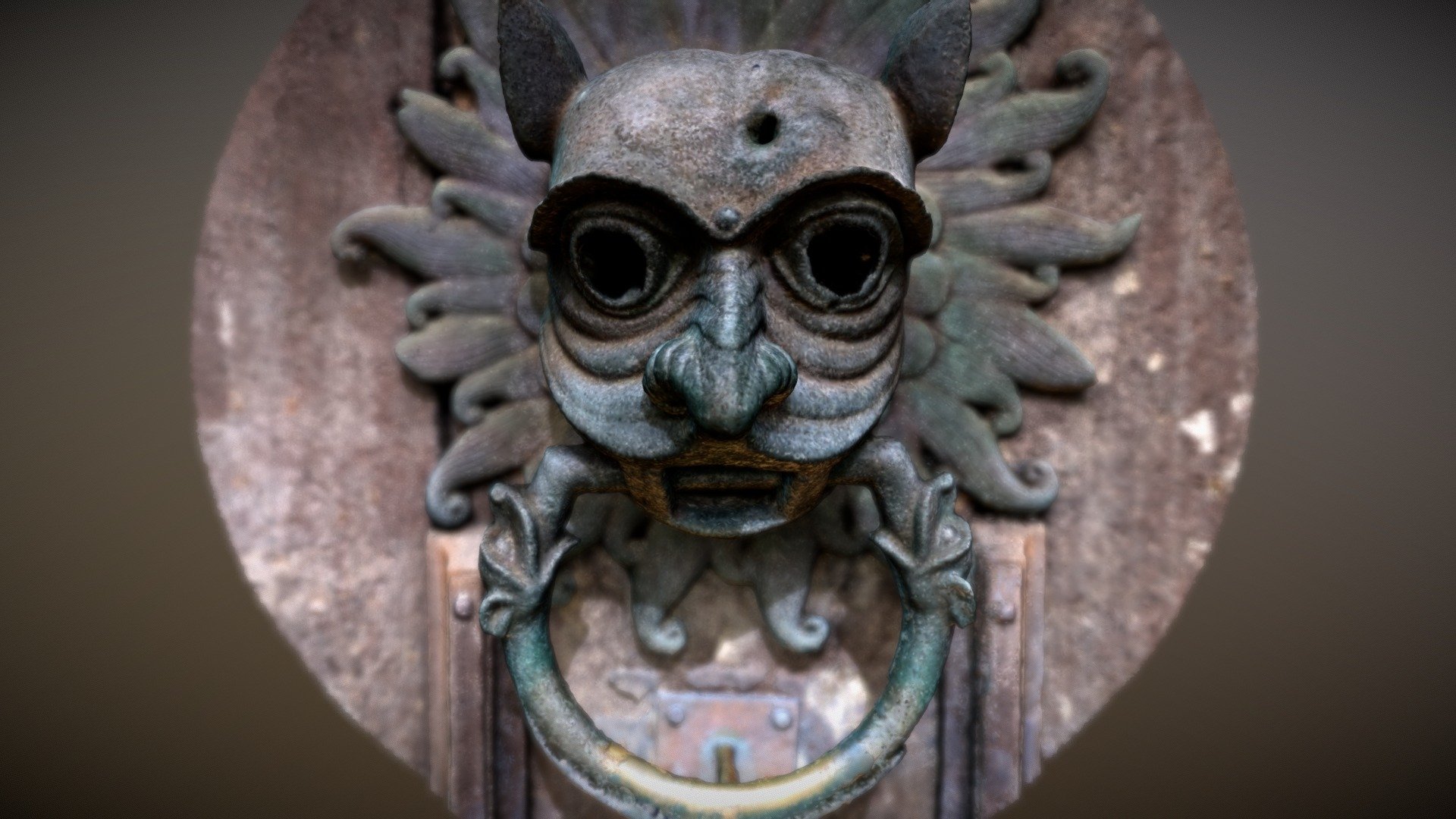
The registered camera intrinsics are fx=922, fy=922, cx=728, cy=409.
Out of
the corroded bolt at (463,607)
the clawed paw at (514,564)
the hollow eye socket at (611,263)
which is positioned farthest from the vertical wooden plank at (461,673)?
the hollow eye socket at (611,263)

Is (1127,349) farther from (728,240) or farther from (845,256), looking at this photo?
(728,240)

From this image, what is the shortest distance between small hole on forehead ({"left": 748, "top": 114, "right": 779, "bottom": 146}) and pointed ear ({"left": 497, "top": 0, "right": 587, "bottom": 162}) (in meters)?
0.13

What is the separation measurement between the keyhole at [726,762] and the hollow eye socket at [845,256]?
35 cm

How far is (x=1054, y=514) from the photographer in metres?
0.68

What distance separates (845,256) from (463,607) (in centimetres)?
37

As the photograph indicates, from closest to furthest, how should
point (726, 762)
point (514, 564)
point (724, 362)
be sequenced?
point (724, 362), point (514, 564), point (726, 762)

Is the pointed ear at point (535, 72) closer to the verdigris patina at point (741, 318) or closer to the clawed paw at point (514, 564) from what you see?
the verdigris patina at point (741, 318)

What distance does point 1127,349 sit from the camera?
0.66m

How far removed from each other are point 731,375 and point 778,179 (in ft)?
0.36

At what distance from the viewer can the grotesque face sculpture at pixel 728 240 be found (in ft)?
1.60

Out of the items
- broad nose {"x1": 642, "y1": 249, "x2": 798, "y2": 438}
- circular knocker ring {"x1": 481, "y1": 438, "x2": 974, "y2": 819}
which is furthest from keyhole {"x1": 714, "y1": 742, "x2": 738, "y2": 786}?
broad nose {"x1": 642, "y1": 249, "x2": 798, "y2": 438}

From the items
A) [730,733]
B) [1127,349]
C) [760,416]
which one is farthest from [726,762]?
[1127,349]

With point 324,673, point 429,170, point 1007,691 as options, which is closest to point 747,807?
point 1007,691

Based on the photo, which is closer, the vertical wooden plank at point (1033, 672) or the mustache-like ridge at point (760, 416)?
the mustache-like ridge at point (760, 416)
